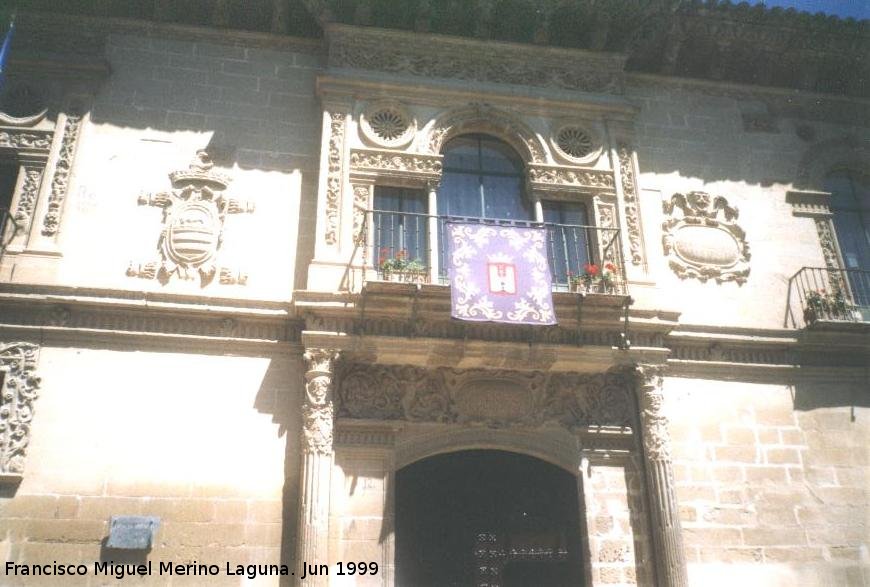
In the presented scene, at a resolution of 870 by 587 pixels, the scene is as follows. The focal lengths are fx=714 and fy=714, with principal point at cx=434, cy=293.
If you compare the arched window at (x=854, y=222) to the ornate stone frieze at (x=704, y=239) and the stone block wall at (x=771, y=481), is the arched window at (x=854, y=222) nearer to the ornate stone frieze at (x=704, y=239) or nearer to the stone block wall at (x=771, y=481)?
the ornate stone frieze at (x=704, y=239)

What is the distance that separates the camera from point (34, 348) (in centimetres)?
795

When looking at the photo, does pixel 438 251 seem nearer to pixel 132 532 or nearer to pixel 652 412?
pixel 652 412

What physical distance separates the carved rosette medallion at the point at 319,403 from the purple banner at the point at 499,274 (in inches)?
60.9

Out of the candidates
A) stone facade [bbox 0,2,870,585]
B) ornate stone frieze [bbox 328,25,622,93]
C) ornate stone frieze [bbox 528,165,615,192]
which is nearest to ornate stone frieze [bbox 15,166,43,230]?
stone facade [bbox 0,2,870,585]

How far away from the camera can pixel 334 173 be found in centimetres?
934

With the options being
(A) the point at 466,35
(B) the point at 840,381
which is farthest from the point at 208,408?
(B) the point at 840,381

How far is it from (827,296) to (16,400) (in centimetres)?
1010

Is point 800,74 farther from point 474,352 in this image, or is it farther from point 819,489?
point 474,352

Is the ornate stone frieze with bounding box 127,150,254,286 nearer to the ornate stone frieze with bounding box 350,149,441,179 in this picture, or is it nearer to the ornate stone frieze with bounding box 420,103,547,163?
the ornate stone frieze with bounding box 350,149,441,179

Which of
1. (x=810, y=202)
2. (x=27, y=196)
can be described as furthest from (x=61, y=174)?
(x=810, y=202)

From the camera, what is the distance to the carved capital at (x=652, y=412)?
833cm

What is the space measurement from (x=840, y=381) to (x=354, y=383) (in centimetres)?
636

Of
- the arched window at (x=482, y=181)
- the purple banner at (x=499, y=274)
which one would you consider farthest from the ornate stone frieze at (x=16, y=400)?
the arched window at (x=482, y=181)

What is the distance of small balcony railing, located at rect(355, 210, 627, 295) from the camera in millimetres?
8734
